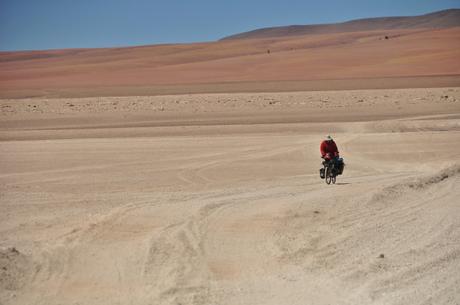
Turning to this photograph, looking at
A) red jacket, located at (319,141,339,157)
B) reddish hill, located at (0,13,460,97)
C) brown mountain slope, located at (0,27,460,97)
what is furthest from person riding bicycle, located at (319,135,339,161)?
brown mountain slope, located at (0,27,460,97)

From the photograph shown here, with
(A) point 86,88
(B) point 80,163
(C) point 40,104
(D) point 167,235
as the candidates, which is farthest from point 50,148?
(A) point 86,88

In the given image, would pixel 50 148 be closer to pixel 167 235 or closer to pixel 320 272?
pixel 167 235

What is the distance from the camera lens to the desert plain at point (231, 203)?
435 inches

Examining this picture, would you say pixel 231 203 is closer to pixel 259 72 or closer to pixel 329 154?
pixel 329 154

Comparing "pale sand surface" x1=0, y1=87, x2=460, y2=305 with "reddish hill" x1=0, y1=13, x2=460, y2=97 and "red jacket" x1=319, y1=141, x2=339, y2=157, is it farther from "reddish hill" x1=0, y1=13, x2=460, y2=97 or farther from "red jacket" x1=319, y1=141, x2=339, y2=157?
"reddish hill" x1=0, y1=13, x2=460, y2=97

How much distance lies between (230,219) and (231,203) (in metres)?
Answer: 1.63

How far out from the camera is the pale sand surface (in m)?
10.9

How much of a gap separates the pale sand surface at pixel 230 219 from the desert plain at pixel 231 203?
0.04 meters

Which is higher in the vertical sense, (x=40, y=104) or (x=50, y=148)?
(x=40, y=104)

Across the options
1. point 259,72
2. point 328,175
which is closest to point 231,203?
point 328,175

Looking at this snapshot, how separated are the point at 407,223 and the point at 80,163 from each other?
13.8 m

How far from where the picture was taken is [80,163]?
25.2 m

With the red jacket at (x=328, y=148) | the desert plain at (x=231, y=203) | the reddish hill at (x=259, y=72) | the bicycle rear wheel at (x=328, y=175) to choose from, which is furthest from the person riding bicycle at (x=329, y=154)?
the reddish hill at (x=259, y=72)

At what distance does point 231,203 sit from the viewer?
16.7 meters
